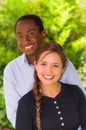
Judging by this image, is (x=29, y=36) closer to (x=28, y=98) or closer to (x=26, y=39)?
(x=26, y=39)

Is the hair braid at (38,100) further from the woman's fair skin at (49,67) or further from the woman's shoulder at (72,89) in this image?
the woman's shoulder at (72,89)

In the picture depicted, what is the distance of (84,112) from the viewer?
281 centimetres

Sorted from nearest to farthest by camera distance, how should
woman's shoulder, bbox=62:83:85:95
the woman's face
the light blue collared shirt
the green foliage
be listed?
the woman's face, woman's shoulder, bbox=62:83:85:95, the light blue collared shirt, the green foliage

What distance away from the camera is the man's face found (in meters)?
3.06

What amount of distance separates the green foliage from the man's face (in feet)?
9.79

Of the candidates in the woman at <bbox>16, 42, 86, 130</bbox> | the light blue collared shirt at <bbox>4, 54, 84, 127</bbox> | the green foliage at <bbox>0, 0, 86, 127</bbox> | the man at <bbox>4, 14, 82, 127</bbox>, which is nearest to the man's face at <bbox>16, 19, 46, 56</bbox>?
the man at <bbox>4, 14, 82, 127</bbox>

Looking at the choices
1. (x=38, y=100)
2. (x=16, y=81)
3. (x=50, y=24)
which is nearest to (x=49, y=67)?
(x=38, y=100)

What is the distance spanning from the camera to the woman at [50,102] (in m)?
2.73

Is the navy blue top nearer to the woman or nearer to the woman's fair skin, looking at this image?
the woman

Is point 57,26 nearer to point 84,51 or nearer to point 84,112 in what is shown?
point 84,51

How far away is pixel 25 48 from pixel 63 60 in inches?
15.8

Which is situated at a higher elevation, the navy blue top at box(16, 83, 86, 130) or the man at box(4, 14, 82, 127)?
the man at box(4, 14, 82, 127)

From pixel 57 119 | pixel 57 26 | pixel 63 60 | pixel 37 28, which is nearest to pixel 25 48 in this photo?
pixel 37 28

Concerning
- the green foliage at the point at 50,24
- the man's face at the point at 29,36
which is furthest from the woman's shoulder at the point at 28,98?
the green foliage at the point at 50,24
